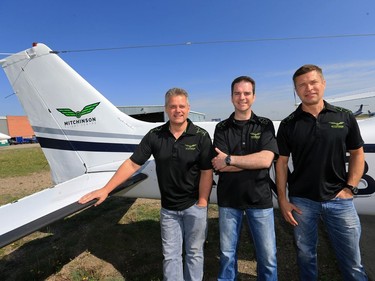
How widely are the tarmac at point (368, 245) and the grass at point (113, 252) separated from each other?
38 cm

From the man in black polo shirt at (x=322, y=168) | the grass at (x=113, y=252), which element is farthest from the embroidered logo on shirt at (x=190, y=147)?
the grass at (x=113, y=252)

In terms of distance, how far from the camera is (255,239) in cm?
245

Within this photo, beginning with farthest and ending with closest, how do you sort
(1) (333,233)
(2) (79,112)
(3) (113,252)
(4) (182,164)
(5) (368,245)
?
(2) (79,112)
(3) (113,252)
(5) (368,245)
(4) (182,164)
(1) (333,233)

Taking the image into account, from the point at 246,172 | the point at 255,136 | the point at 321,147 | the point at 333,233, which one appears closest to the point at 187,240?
the point at 246,172

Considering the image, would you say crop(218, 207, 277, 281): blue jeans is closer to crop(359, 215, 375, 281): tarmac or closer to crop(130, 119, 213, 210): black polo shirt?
crop(130, 119, 213, 210): black polo shirt

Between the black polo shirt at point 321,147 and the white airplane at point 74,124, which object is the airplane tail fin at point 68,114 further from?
the black polo shirt at point 321,147

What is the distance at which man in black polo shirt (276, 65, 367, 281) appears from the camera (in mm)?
2258

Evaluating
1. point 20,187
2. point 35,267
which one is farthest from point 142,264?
point 20,187

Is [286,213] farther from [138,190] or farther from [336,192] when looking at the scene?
[138,190]

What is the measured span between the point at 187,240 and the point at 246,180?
0.85m

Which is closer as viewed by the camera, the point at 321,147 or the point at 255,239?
the point at 321,147

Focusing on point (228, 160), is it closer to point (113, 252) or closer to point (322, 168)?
point (322, 168)

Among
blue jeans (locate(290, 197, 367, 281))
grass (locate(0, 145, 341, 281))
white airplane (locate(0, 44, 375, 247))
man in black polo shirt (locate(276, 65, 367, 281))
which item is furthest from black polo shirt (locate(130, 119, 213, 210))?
grass (locate(0, 145, 341, 281))

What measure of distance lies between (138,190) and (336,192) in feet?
8.35
